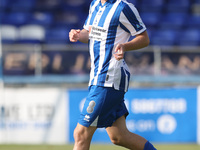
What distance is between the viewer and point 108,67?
12.5 ft

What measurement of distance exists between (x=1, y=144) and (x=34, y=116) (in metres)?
0.73

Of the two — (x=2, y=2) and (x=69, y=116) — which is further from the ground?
(x=2, y=2)

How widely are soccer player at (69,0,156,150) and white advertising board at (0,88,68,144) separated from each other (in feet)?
12.8

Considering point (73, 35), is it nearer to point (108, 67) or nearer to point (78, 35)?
point (78, 35)

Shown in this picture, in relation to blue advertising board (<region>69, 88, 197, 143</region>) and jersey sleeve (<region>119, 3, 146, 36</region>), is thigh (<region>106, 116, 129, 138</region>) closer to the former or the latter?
jersey sleeve (<region>119, 3, 146, 36</region>)

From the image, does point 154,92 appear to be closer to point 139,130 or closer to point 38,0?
point 139,130

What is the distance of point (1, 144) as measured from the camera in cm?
757

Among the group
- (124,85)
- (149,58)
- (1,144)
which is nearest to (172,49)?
(149,58)

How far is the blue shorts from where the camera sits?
3773 millimetres

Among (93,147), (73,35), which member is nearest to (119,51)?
(73,35)

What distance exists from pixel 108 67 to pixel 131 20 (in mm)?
445

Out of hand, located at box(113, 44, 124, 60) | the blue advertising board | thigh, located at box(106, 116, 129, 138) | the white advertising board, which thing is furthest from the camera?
the blue advertising board

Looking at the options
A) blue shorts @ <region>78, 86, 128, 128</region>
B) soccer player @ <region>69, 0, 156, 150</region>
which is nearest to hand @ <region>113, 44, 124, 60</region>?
soccer player @ <region>69, 0, 156, 150</region>

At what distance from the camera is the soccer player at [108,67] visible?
12.4ft
